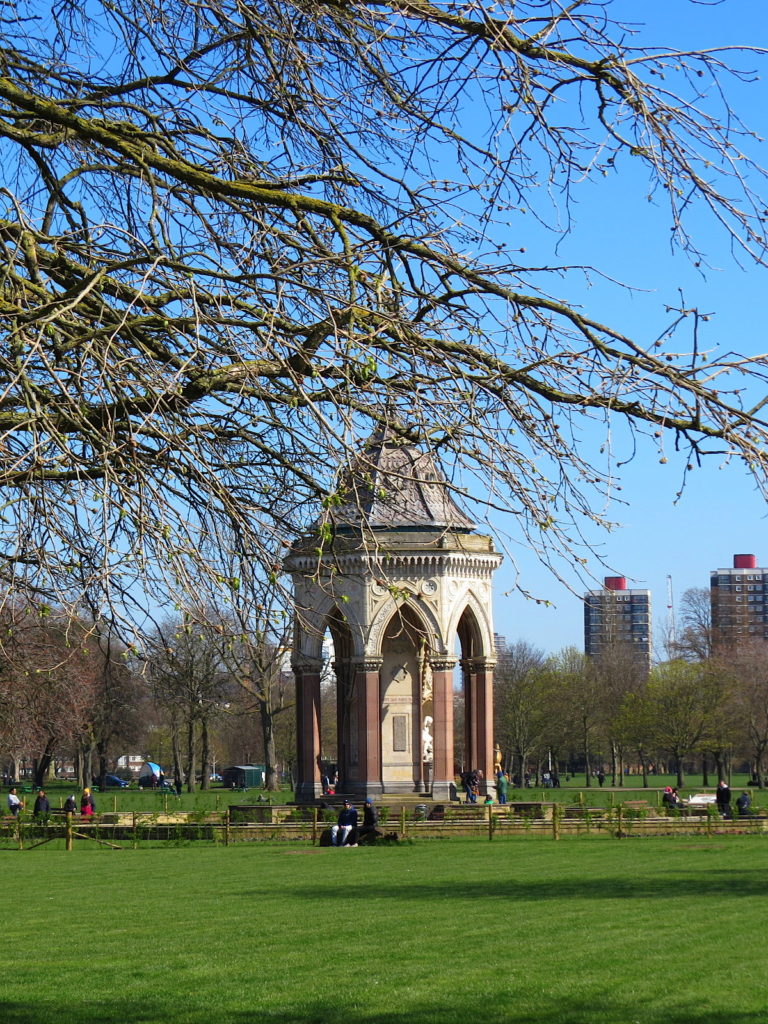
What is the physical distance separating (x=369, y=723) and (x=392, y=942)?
23124mm

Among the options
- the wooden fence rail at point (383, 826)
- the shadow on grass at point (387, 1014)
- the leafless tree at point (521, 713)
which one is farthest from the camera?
the leafless tree at point (521, 713)

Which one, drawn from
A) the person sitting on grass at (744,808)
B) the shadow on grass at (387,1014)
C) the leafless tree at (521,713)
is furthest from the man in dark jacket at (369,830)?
the leafless tree at (521,713)

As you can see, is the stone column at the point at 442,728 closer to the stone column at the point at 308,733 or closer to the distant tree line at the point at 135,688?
the stone column at the point at 308,733

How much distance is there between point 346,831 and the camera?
32.2 m

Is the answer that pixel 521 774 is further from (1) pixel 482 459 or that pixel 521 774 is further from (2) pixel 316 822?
(1) pixel 482 459

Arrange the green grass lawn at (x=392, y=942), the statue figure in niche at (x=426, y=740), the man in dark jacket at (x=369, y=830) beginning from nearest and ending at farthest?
1. the green grass lawn at (x=392, y=942)
2. the man in dark jacket at (x=369, y=830)
3. the statue figure in niche at (x=426, y=740)

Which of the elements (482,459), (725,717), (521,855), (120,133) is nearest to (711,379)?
(482,459)

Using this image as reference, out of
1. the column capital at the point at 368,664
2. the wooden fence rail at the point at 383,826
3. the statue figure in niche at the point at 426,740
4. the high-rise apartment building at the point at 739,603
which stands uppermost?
the high-rise apartment building at the point at 739,603

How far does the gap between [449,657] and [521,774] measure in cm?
4660

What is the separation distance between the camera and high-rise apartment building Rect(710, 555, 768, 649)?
106062 mm

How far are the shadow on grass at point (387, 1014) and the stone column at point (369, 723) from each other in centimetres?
2669

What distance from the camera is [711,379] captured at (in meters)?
7.41

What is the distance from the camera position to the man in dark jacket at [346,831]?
32188mm

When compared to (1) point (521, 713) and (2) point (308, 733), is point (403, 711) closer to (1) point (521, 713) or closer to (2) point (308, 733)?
(2) point (308, 733)
